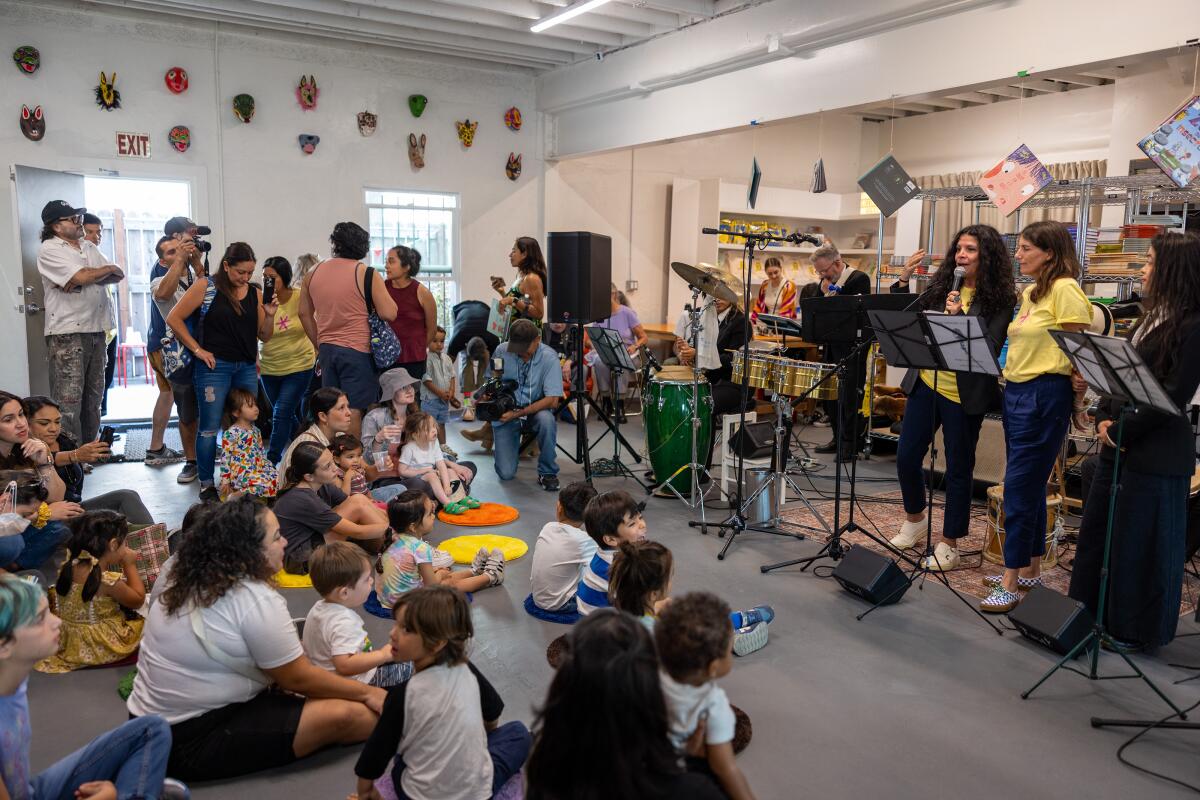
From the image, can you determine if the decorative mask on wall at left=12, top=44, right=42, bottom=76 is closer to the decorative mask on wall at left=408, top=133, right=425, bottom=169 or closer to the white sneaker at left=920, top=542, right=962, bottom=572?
the decorative mask on wall at left=408, top=133, right=425, bottom=169

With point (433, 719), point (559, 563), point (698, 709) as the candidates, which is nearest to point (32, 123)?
point (559, 563)

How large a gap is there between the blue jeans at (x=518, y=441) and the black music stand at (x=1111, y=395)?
11.6 ft

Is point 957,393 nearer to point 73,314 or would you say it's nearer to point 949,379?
point 949,379

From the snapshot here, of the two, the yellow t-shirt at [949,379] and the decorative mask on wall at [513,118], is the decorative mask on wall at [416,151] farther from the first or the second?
the yellow t-shirt at [949,379]

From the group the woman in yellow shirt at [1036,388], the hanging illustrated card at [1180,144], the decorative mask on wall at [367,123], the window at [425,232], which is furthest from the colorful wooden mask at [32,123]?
the hanging illustrated card at [1180,144]

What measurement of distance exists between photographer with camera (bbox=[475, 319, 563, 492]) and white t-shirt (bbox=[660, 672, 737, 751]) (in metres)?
4.27

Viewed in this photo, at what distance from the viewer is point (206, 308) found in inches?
217

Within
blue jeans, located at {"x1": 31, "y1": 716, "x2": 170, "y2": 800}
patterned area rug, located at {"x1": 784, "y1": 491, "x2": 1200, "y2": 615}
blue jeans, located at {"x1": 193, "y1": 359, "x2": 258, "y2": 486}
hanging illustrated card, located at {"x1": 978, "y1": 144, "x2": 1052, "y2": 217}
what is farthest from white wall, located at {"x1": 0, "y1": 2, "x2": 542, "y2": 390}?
blue jeans, located at {"x1": 31, "y1": 716, "x2": 170, "y2": 800}

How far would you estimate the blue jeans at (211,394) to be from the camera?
546 centimetres

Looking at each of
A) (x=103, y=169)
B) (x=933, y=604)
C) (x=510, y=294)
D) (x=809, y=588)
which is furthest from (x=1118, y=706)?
(x=103, y=169)

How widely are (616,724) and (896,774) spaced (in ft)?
4.93

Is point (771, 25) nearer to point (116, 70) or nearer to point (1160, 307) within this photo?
point (1160, 307)

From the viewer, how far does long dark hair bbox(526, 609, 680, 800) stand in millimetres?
1582

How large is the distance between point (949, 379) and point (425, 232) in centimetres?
655
